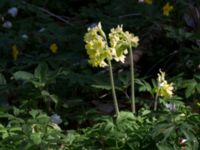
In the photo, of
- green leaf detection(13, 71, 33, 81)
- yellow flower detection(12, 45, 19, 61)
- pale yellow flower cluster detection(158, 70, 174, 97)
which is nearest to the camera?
pale yellow flower cluster detection(158, 70, 174, 97)

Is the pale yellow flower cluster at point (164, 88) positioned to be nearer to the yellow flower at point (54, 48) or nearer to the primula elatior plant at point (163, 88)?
the primula elatior plant at point (163, 88)

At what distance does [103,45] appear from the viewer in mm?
2842

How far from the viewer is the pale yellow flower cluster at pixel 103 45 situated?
2830 mm

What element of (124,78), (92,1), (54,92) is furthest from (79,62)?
(92,1)

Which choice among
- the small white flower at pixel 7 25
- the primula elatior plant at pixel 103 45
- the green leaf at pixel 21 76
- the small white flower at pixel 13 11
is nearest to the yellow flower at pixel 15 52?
the small white flower at pixel 7 25

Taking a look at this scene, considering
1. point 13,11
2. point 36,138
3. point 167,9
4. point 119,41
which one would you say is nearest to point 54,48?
point 167,9

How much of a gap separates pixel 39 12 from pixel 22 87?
1690 millimetres

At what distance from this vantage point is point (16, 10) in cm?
533

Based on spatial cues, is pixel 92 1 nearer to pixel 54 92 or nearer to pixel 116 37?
pixel 54 92

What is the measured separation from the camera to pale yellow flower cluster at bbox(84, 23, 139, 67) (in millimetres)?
2830

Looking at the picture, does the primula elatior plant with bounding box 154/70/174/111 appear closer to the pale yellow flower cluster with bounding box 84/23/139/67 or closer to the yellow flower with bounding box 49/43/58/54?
the pale yellow flower cluster with bounding box 84/23/139/67

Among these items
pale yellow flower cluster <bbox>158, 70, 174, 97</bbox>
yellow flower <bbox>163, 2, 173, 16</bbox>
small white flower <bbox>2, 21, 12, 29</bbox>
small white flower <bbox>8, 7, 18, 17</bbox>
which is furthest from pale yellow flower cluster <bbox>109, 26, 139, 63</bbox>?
small white flower <bbox>8, 7, 18, 17</bbox>

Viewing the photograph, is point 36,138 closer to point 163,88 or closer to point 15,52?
point 163,88

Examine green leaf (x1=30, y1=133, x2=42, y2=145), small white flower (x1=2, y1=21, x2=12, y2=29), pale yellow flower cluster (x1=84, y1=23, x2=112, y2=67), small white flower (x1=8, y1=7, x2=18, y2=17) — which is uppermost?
small white flower (x1=8, y1=7, x2=18, y2=17)
